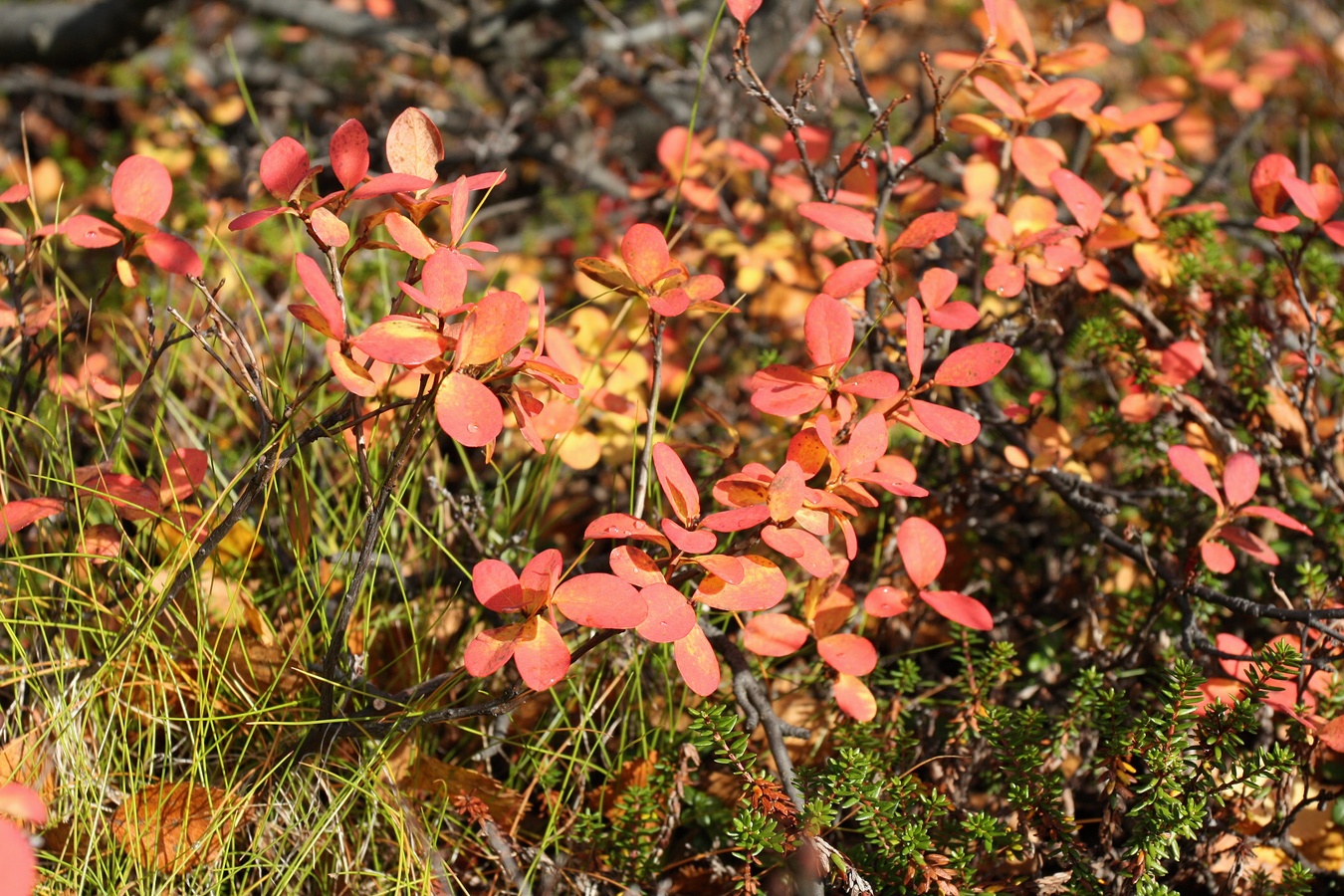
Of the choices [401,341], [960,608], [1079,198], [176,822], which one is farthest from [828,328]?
[176,822]

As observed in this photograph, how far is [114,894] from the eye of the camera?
4.04 feet

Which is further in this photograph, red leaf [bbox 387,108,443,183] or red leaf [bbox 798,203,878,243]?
red leaf [bbox 798,203,878,243]

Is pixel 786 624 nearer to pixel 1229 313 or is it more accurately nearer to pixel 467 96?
pixel 1229 313

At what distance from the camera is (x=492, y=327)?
3.34 ft

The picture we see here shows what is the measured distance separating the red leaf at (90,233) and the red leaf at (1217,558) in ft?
4.92

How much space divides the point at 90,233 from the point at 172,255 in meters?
0.17

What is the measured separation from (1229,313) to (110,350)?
92.1 inches

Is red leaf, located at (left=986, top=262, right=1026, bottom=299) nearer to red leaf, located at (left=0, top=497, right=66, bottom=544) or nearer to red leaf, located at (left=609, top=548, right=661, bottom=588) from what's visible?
red leaf, located at (left=609, top=548, right=661, bottom=588)

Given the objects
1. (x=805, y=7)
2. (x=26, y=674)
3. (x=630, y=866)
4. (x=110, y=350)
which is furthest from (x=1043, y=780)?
(x=805, y=7)

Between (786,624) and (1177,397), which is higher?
(1177,397)

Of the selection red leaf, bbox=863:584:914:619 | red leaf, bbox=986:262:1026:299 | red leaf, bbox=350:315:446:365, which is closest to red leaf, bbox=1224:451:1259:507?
red leaf, bbox=986:262:1026:299

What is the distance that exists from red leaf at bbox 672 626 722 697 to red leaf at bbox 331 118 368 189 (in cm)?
63

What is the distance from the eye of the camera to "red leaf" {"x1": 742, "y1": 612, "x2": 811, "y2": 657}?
1.34 meters

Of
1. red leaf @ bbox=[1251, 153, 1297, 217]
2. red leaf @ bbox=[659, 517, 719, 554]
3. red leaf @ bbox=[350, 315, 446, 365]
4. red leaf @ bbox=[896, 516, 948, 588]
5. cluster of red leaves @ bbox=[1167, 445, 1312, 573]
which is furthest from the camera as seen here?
red leaf @ bbox=[1251, 153, 1297, 217]
